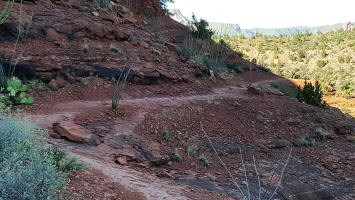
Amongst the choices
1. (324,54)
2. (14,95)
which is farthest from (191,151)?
(324,54)

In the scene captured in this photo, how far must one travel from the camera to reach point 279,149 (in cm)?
737

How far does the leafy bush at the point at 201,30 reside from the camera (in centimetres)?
2148

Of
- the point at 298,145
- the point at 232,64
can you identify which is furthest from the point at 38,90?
the point at 232,64

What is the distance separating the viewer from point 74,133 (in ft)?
16.5

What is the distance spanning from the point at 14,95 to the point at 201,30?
16620 millimetres

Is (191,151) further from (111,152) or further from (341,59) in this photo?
(341,59)

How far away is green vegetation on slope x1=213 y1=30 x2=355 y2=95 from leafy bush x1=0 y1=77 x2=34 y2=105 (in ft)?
64.8

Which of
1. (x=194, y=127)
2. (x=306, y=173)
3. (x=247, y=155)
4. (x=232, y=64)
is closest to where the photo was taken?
(x=306, y=173)

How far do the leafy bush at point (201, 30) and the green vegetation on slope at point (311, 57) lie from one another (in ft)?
21.5

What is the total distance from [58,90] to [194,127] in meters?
3.84

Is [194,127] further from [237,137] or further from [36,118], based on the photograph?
[36,118]

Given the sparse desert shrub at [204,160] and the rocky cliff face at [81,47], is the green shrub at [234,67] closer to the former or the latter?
the rocky cliff face at [81,47]

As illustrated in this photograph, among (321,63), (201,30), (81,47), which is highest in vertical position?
(201,30)

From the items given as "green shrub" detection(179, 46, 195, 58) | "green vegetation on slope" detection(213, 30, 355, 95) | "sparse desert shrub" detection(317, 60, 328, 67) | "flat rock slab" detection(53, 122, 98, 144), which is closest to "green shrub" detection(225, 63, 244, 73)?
"green shrub" detection(179, 46, 195, 58)
